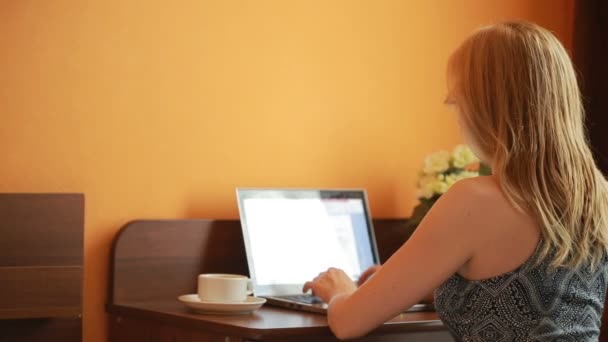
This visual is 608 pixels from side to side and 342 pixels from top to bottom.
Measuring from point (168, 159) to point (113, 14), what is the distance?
1.09 feet

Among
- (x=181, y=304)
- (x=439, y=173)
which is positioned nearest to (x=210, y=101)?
(x=181, y=304)

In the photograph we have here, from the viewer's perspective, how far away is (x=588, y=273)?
1410 mm

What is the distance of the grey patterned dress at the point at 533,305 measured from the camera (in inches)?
54.1

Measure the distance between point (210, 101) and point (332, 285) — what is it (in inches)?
22.2

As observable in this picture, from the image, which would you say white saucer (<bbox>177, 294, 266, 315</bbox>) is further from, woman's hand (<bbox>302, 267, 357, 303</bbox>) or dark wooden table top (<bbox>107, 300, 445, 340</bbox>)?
woman's hand (<bbox>302, 267, 357, 303</bbox>)

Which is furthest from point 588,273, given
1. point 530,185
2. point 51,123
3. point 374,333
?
point 51,123

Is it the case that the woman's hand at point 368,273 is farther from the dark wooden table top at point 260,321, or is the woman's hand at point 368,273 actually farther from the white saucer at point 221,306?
the white saucer at point 221,306

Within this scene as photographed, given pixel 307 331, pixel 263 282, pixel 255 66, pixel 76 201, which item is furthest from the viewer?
pixel 255 66

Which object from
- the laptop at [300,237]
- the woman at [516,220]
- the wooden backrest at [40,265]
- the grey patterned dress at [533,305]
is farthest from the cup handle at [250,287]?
the grey patterned dress at [533,305]

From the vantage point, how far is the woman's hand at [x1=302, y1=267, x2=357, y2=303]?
1649mm

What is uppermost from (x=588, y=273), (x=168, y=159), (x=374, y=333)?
(x=168, y=159)

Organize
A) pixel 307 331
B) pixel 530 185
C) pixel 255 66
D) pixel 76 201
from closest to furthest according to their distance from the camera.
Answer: pixel 530 185
pixel 307 331
pixel 76 201
pixel 255 66

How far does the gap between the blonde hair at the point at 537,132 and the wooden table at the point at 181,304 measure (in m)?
0.39

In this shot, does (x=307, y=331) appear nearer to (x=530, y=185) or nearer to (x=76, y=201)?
(x=530, y=185)
